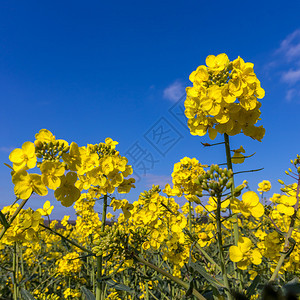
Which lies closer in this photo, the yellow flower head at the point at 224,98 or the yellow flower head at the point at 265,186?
the yellow flower head at the point at 224,98

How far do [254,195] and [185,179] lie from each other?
1449 millimetres

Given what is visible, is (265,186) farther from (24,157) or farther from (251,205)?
(24,157)

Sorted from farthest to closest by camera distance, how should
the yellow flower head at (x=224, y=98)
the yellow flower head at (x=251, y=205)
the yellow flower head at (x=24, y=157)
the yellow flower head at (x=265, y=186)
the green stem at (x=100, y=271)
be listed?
the yellow flower head at (x=265, y=186) < the green stem at (x=100, y=271) < the yellow flower head at (x=224, y=98) < the yellow flower head at (x=251, y=205) < the yellow flower head at (x=24, y=157)

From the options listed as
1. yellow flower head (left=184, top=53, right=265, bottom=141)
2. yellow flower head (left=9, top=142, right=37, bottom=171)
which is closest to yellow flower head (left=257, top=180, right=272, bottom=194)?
yellow flower head (left=184, top=53, right=265, bottom=141)

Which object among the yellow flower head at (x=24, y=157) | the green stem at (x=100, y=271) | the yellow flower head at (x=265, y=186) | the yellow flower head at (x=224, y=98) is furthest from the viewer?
the yellow flower head at (x=265, y=186)

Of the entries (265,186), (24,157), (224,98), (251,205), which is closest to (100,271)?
(24,157)

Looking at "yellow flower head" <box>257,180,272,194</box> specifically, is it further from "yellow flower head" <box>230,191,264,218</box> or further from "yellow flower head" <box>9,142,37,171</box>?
"yellow flower head" <box>9,142,37,171</box>

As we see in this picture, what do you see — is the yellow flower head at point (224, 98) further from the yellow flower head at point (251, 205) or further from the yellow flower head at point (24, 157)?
the yellow flower head at point (24, 157)

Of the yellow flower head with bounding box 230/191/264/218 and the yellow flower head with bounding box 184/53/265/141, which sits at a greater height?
the yellow flower head with bounding box 184/53/265/141

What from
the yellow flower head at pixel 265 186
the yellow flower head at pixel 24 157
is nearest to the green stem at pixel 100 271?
the yellow flower head at pixel 24 157

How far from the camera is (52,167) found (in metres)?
1.34

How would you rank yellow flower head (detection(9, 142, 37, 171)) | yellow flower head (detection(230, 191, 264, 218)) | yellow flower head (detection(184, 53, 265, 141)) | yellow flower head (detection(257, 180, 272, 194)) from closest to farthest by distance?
yellow flower head (detection(9, 142, 37, 171)) → yellow flower head (detection(230, 191, 264, 218)) → yellow flower head (detection(184, 53, 265, 141)) → yellow flower head (detection(257, 180, 272, 194))

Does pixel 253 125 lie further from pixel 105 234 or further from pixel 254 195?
pixel 105 234

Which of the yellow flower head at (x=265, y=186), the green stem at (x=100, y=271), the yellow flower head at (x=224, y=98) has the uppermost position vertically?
the yellow flower head at (x=265, y=186)
